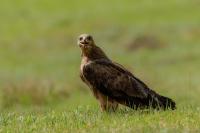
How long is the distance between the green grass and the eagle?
0.18m

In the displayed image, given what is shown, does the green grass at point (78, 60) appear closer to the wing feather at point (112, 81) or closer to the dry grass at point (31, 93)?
the dry grass at point (31, 93)

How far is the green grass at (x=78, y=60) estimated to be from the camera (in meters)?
10.6

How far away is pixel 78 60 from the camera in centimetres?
2925

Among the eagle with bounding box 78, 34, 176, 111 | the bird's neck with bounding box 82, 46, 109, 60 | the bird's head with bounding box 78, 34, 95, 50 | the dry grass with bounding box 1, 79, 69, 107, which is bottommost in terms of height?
the eagle with bounding box 78, 34, 176, 111

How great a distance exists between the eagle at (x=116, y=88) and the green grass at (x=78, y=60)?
0.59 ft

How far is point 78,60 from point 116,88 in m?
18.0

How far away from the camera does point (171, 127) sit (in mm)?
9719

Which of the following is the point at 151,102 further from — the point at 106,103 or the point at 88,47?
the point at 88,47

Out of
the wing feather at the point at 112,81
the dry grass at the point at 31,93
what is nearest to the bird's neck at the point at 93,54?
the wing feather at the point at 112,81

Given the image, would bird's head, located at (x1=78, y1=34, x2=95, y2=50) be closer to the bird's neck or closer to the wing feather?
the bird's neck

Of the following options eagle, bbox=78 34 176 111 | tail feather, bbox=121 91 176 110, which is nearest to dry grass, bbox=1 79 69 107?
eagle, bbox=78 34 176 111

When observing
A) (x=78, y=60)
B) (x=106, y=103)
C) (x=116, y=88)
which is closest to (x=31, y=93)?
(x=78, y=60)

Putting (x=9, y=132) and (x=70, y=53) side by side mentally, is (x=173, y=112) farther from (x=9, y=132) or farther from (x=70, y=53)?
(x=70, y=53)

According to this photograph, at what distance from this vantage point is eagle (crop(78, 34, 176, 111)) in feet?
37.1
